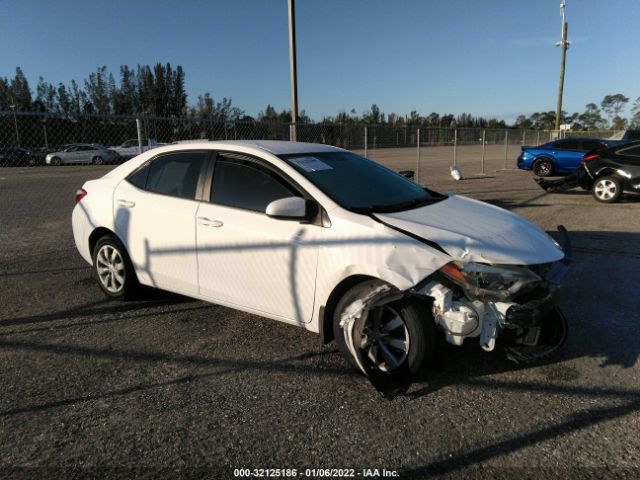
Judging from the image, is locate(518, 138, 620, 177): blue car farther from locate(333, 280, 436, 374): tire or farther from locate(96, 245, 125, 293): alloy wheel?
locate(96, 245, 125, 293): alloy wheel

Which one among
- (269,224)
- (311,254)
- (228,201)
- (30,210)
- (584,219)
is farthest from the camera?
(30,210)

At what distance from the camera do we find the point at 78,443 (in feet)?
8.63

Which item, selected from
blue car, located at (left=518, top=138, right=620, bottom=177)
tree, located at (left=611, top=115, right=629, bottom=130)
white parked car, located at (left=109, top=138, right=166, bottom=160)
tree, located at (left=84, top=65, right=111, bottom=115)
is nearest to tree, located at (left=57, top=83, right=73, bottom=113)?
tree, located at (left=84, top=65, right=111, bottom=115)

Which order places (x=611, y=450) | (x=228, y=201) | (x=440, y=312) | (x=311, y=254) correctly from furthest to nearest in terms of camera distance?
(x=228, y=201) < (x=311, y=254) < (x=440, y=312) < (x=611, y=450)

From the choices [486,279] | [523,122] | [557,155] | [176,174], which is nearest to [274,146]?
[176,174]

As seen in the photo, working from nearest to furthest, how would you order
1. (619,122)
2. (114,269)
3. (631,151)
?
(114,269) < (631,151) < (619,122)

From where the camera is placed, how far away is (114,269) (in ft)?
15.7

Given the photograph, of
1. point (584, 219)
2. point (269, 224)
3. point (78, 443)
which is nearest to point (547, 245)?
point (269, 224)

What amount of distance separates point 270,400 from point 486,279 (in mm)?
1577

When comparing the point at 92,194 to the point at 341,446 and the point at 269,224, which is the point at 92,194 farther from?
the point at 341,446

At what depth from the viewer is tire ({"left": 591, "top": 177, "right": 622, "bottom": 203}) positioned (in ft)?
Answer: 37.0

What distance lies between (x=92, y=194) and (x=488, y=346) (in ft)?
13.2

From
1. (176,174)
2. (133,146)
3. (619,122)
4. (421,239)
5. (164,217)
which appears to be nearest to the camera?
(421,239)

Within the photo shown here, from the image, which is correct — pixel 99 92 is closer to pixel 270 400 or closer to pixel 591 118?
pixel 270 400
